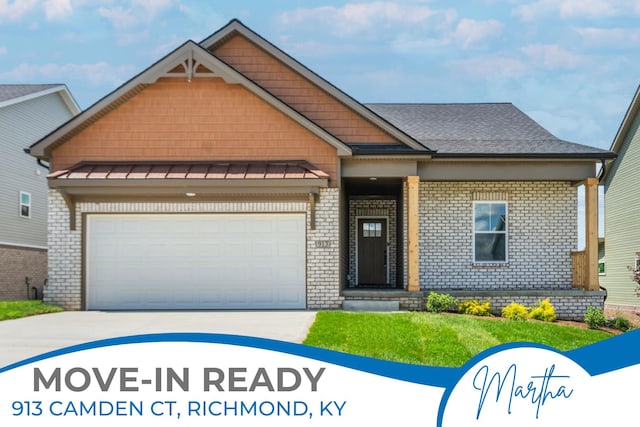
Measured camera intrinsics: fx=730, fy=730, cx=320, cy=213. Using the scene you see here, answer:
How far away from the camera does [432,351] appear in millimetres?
10594

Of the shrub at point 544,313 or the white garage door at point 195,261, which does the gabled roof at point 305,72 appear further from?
the shrub at point 544,313

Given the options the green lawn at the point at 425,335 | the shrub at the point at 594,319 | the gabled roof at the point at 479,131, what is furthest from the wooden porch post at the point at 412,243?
the shrub at the point at 594,319

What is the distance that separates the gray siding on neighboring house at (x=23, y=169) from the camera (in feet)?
88.7

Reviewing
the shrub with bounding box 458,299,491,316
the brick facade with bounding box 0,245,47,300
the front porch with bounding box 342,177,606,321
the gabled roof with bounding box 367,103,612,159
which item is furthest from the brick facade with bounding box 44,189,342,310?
the brick facade with bounding box 0,245,47,300

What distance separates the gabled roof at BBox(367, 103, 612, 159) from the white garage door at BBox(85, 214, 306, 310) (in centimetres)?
456

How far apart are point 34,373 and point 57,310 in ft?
32.6

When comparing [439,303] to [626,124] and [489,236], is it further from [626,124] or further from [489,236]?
[626,124]

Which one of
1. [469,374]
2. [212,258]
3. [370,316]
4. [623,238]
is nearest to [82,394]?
[469,374]

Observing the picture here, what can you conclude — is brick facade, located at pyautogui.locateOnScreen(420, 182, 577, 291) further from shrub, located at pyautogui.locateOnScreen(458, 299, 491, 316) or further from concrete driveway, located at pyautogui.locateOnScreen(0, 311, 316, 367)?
concrete driveway, located at pyautogui.locateOnScreen(0, 311, 316, 367)

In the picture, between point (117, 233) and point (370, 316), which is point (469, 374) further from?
point (117, 233)

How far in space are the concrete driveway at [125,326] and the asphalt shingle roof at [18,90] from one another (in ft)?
46.6

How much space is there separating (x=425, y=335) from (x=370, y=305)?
4.92 metres

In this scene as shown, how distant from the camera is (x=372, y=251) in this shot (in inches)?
871

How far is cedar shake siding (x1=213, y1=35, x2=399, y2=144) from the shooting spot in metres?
18.3
